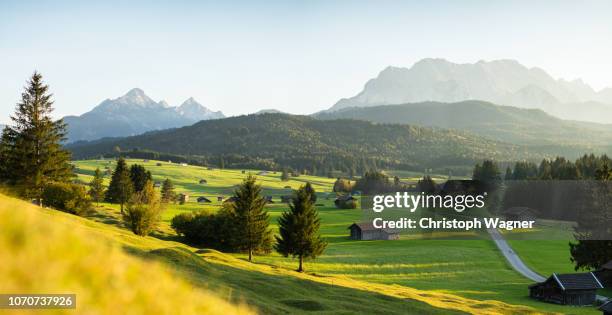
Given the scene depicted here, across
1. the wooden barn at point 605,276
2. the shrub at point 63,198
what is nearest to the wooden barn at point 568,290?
the wooden barn at point 605,276

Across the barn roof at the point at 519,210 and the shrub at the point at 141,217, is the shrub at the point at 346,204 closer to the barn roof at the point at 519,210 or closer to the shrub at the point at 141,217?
the barn roof at the point at 519,210

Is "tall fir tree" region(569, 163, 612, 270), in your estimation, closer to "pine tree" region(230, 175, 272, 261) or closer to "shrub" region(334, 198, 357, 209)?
"pine tree" region(230, 175, 272, 261)

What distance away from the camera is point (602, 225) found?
67.0 m

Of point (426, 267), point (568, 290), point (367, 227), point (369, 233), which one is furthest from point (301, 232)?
point (369, 233)

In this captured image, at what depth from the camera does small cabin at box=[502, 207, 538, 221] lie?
11597cm

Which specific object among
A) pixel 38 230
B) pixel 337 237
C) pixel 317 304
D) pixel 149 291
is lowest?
pixel 337 237

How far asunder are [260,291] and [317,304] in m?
4.98

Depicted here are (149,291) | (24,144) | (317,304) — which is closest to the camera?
(149,291)

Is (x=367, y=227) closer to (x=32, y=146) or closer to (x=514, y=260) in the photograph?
(x=514, y=260)

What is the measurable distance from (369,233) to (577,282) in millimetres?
53952

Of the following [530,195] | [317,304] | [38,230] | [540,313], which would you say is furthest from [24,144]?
[530,195]

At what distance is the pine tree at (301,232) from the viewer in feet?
211

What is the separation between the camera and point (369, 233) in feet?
358

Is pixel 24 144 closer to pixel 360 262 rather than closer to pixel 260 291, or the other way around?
pixel 260 291
